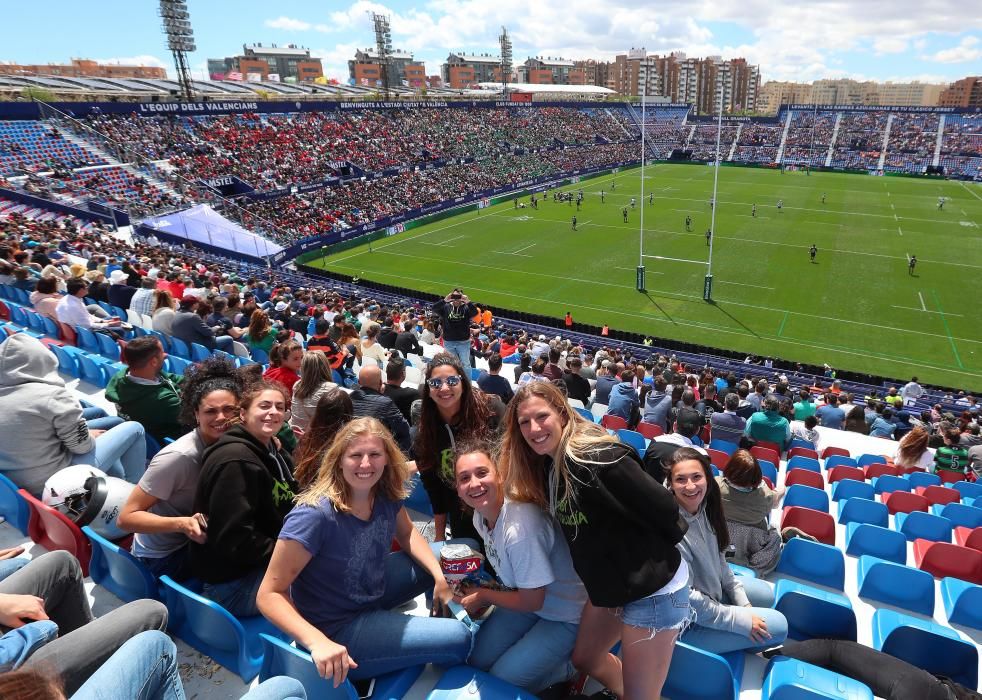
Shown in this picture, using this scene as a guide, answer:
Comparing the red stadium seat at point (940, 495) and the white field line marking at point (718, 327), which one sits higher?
the red stadium seat at point (940, 495)

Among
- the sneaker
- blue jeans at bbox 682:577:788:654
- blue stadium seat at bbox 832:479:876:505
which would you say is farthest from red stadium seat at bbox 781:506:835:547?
blue jeans at bbox 682:577:788:654

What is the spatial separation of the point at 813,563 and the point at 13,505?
261 inches

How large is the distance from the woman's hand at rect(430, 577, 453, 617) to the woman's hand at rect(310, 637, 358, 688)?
755 millimetres

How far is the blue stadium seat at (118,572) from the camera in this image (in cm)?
383

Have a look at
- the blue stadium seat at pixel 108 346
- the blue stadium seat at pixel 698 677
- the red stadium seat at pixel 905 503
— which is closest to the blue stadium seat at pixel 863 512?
the red stadium seat at pixel 905 503

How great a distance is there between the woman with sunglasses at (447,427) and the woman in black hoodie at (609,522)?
109 centimetres

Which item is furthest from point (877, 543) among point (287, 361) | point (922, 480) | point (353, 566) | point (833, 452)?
point (287, 361)

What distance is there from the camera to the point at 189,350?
9820 mm

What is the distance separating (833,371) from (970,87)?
19734cm

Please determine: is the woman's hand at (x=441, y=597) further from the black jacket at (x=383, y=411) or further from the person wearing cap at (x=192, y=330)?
the person wearing cap at (x=192, y=330)

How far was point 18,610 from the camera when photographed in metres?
2.92

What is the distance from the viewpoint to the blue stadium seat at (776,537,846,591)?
509cm

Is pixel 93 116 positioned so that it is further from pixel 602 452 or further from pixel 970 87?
pixel 970 87

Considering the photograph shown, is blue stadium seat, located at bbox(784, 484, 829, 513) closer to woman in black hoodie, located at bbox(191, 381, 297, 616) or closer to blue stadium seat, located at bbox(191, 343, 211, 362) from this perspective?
woman in black hoodie, located at bbox(191, 381, 297, 616)
